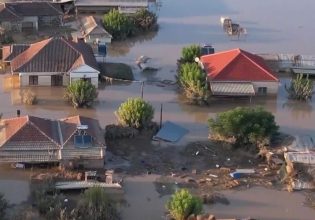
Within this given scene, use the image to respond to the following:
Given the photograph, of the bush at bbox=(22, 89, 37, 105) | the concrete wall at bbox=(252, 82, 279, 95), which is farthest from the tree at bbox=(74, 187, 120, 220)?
the concrete wall at bbox=(252, 82, 279, 95)

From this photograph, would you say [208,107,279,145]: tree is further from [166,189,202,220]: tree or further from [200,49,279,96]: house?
[166,189,202,220]: tree

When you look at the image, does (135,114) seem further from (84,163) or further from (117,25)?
(117,25)

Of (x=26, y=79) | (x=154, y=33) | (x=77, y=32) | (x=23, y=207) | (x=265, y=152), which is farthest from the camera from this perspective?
(x=154, y=33)

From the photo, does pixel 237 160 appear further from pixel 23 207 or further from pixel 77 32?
pixel 77 32

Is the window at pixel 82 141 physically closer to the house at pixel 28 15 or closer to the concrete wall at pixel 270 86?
the concrete wall at pixel 270 86

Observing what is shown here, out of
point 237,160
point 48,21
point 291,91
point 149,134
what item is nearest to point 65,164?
point 149,134

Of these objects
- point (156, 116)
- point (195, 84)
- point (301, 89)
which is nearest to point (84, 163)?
point (156, 116)
